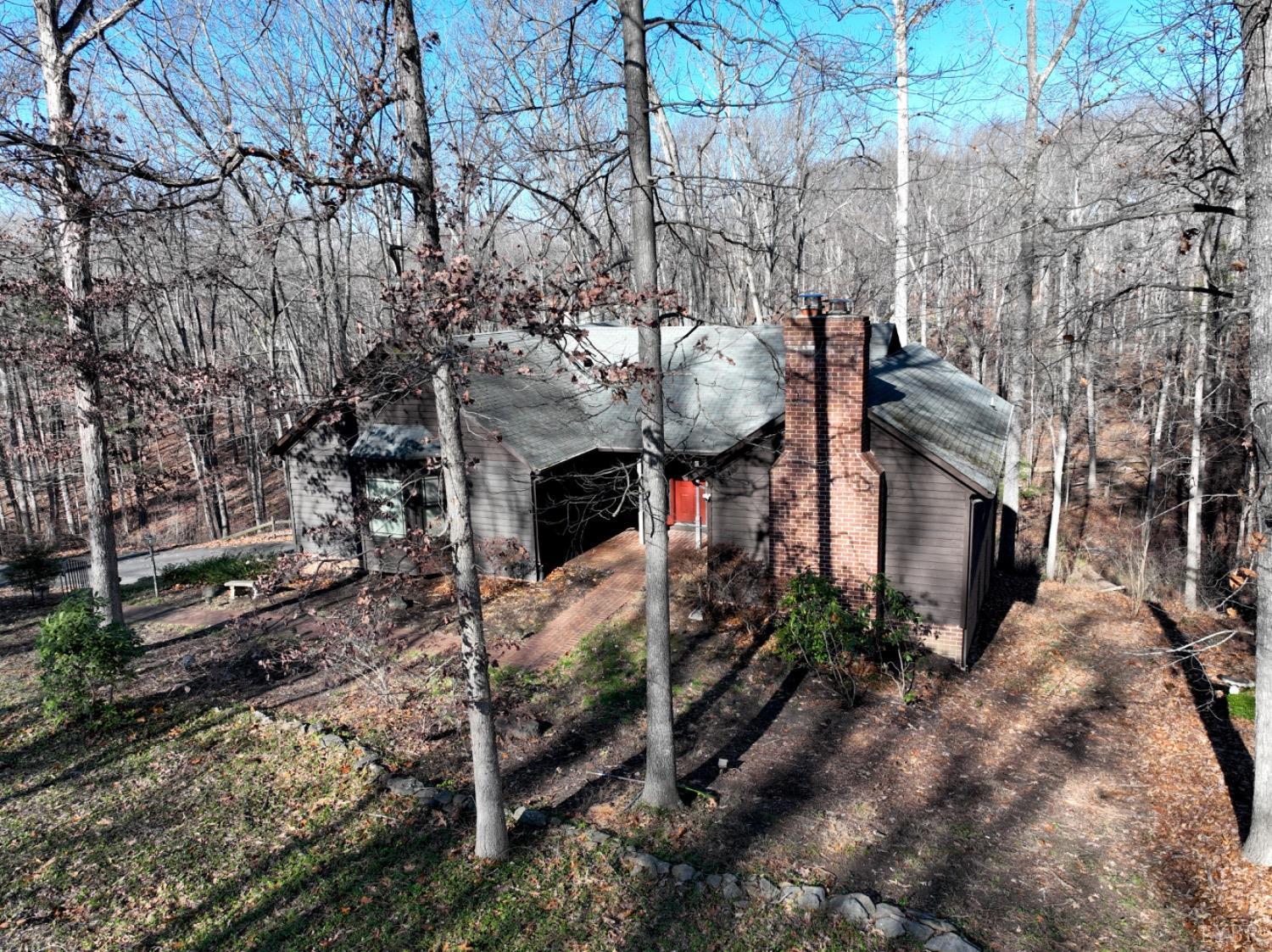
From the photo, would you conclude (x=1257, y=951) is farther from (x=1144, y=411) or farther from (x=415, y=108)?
(x=1144, y=411)

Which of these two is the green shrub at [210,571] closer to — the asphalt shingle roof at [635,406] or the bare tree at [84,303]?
the bare tree at [84,303]

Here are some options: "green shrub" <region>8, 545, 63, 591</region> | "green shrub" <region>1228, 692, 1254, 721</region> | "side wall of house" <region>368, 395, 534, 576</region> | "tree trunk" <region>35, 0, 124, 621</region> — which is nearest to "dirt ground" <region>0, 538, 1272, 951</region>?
"green shrub" <region>1228, 692, 1254, 721</region>

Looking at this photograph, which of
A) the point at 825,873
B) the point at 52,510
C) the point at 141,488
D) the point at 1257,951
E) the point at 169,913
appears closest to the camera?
the point at 1257,951

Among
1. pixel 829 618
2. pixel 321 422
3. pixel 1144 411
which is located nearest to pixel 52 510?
pixel 321 422

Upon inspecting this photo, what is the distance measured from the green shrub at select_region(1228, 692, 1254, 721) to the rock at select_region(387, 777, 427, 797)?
34.6 feet

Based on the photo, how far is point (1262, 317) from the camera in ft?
20.7

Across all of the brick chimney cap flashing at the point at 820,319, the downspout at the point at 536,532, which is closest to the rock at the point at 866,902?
the brick chimney cap flashing at the point at 820,319

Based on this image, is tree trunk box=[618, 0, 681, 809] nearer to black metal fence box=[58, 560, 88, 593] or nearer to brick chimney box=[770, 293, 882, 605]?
brick chimney box=[770, 293, 882, 605]

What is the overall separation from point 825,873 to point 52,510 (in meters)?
35.8

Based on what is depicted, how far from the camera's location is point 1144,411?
2577 centimetres

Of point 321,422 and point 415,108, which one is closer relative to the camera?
point 415,108

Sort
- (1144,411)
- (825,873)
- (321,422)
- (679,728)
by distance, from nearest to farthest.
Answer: (825,873)
(679,728)
(321,422)
(1144,411)

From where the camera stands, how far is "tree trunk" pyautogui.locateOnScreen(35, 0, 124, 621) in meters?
10.2

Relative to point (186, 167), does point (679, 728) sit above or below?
below
